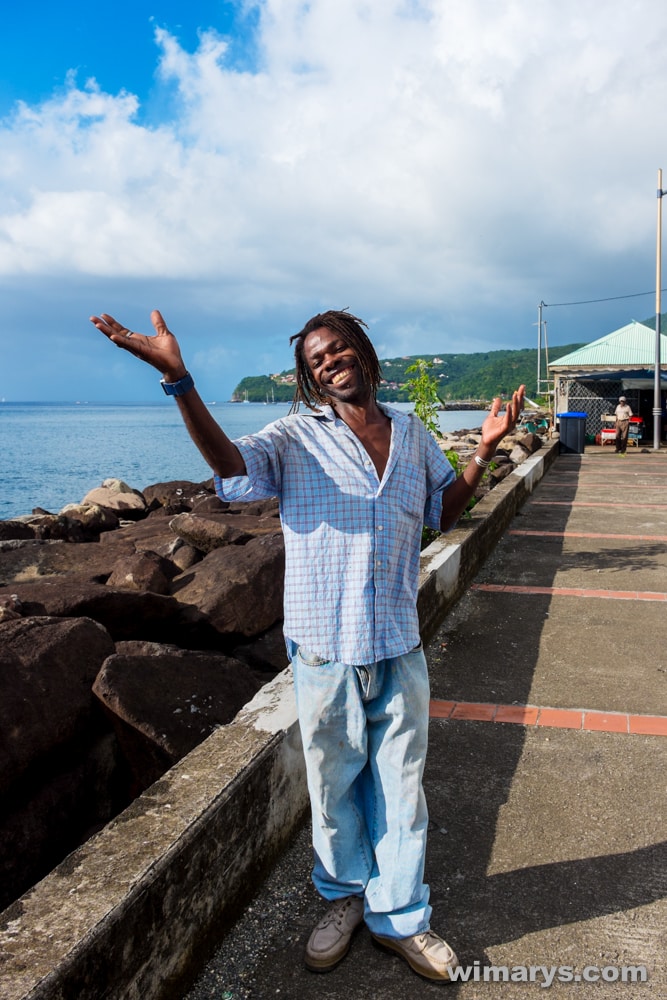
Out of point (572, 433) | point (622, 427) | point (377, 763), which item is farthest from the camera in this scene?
point (572, 433)

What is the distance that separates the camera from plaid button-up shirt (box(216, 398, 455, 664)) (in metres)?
2.45

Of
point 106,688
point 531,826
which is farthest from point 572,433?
point 106,688

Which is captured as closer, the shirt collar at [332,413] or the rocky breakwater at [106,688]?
the shirt collar at [332,413]

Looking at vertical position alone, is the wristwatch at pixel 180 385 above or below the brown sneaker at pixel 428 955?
above

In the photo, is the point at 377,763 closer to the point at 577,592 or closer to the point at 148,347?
the point at 148,347

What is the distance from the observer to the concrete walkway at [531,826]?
8.24ft

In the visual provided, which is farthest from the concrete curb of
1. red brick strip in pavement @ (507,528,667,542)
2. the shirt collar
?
red brick strip in pavement @ (507,528,667,542)

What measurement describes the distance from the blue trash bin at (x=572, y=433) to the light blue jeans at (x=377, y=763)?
20.1 m

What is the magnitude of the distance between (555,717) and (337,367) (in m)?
2.51

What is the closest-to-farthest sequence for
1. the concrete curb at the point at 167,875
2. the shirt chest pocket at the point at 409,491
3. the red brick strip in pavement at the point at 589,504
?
1. the concrete curb at the point at 167,875
2. the shirt chest pocket at the point at 409,491
3. the red brick strip in pavement at the point at 589,504

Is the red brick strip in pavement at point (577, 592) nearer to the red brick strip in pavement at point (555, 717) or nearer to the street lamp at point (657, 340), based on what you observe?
the red brick strip in pavement at point (555, 717)

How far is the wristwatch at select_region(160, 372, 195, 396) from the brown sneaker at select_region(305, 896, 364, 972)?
5.53 feet

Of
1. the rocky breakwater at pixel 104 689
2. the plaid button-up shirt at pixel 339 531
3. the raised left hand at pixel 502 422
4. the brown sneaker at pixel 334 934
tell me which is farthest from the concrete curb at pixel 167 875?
the raised left hand at pixel 502 422

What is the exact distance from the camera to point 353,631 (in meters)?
2.43
